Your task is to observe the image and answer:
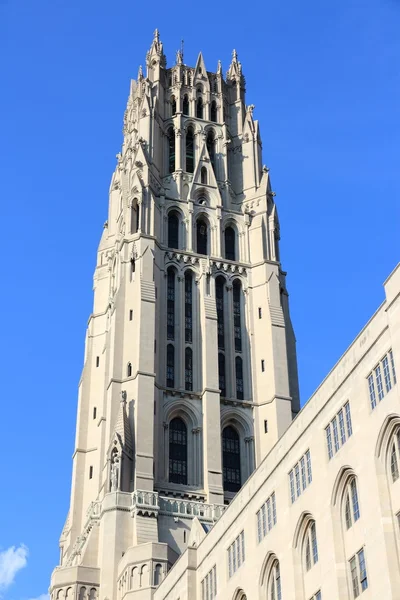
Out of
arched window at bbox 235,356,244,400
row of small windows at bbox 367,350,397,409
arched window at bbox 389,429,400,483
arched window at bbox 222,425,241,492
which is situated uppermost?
arched window at bbox 235,356,244,400

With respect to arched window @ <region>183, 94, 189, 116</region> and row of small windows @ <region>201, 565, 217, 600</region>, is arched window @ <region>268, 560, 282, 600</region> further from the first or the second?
arched window @ <region>183, 94, 189, 116</region>

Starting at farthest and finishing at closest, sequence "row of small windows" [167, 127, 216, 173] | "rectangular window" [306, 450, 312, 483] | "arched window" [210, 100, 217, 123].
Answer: "arched window" [210, 100, 217, 123] → "row of small windows" [167, 127, 216, 173] → "rectangular window" [306, 450, 312, 483]

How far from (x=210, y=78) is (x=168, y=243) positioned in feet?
87.6

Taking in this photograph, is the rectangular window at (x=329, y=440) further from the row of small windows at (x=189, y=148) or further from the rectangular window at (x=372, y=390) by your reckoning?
the row of small windows at (x=189, y=148)

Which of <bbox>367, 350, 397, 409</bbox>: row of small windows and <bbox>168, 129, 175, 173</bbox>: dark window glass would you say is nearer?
<bbox>367, 350, 397, 409</bbox>: row of small windows

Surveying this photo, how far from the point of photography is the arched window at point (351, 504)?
1737 inches

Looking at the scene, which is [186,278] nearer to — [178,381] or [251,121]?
[178,381]

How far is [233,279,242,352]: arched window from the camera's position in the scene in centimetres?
9338

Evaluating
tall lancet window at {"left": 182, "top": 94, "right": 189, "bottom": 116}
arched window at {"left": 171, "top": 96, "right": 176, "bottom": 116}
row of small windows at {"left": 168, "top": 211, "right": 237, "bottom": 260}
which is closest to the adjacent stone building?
row of small windows at {"left": 168, "top": 211, "right": 237, "bottom": 260}

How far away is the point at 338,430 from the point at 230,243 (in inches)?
2150

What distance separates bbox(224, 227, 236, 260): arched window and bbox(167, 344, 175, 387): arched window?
12693 millimetres

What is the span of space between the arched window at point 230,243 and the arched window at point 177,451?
1941cm

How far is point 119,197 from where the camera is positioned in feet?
352

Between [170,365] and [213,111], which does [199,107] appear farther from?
[170,365]
